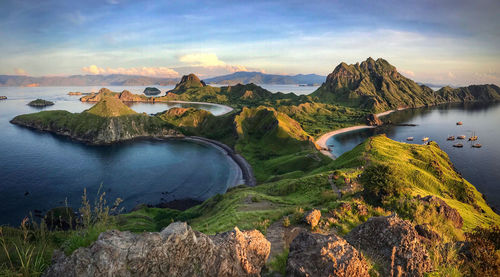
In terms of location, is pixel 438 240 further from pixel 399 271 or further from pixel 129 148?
pixel 129 148

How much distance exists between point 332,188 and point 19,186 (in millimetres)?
132515

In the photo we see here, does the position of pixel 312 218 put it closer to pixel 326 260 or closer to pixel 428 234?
pixel 428 234

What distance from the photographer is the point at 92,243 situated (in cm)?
876

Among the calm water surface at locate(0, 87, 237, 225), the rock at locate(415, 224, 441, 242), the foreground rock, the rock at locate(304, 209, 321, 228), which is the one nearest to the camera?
the foreground rock

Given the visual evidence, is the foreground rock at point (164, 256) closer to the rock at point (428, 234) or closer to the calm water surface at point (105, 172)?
the rock at point (428, 234)

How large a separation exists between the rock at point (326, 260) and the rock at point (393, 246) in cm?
226

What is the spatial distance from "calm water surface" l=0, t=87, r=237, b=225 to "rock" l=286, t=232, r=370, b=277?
8171cm

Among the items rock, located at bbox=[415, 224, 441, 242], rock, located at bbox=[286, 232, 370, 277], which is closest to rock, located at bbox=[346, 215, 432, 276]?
rock, located at bbox=[286, 232, 370, 277]

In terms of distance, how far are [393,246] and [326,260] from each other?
170 inches

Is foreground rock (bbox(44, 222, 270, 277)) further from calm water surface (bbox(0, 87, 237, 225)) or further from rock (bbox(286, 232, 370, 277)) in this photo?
calm water surface (bbox(0, 87, 237, 225))

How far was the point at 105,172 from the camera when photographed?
12438cm

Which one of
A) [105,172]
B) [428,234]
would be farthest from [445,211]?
[105,172]

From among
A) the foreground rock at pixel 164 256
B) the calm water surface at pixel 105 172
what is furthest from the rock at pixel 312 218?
the calm water surface at pixel 105 172

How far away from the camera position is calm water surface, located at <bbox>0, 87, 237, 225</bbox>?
313ft
